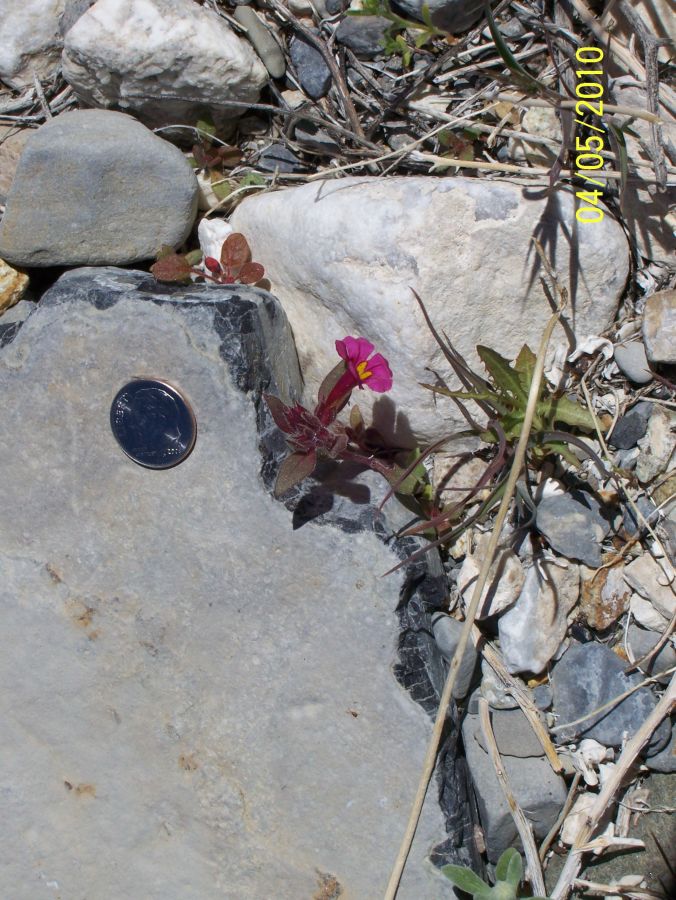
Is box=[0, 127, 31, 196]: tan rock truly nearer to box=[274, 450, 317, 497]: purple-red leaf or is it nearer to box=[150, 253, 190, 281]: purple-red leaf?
box=[150, 253, 190, 281]: purple-red leaf

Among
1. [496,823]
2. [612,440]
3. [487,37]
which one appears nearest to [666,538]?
[612,440]

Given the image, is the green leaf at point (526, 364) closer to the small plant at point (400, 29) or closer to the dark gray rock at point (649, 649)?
the dark gray rock at point (649, 649)

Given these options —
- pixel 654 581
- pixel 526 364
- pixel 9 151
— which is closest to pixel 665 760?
pixel 654 581

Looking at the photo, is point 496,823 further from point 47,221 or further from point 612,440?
point 47,221

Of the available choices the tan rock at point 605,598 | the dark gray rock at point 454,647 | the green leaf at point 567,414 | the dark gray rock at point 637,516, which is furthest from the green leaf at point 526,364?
the dark gray rock at point 454,647

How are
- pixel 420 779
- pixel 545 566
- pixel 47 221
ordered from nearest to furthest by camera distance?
pixel 420 779, pixel 545 566, pixel 47 221

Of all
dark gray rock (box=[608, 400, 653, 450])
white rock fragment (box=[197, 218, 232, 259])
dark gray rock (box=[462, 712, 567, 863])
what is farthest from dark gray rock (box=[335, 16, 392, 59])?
dark gray rock (box=[462, 712, 567, 863])

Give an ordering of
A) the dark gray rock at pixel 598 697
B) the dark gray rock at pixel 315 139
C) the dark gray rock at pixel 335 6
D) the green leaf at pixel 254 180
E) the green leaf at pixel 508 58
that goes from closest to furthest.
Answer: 1. the green leaf at pixel 508 58
2. the dark gray rock at pixel 598 697
3. the dark gray rock at pixel 335 6
4. the dark gray rock at pixel 315 139
5. the green leaf at pixel 254 180
